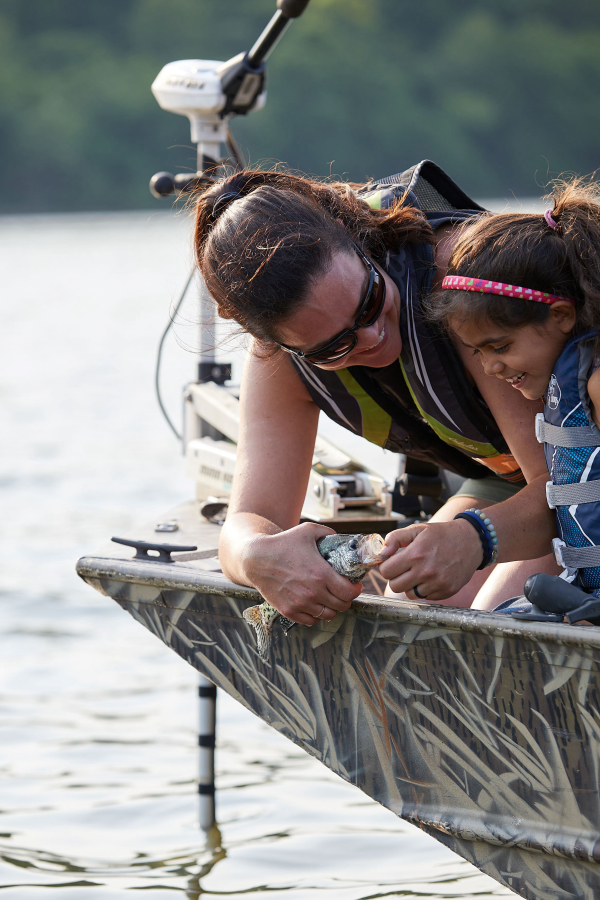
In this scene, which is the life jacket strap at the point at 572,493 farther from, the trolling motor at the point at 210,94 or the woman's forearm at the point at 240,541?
the trolling motor at the point at 210,94

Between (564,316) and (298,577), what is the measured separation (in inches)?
22.5

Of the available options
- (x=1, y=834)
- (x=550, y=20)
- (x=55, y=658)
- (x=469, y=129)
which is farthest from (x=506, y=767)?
(x=550, y=20)

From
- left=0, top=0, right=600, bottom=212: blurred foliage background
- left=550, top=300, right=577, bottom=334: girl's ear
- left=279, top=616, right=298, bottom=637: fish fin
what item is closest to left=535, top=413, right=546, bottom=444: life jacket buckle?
left=550, top=300, right=577, bottom=334: girl's ear

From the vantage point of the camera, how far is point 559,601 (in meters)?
1.50

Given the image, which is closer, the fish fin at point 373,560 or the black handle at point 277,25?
the fish fin at point 373,560

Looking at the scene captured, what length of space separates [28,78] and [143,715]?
127 feet

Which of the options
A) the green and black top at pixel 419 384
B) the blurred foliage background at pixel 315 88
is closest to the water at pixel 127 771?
the green and black top at pixel 419 384

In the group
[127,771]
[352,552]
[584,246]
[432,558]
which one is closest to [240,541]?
[352,552]

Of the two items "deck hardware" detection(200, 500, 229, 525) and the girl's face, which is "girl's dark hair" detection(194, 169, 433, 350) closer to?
the girl's face

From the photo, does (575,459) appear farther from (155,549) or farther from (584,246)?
(155,549)

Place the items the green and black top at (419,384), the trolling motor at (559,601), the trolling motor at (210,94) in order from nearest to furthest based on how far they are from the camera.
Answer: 1. the trolling motor at (559,601)
2. the green and black top at (419,384)
3. the trolling motor at (210,94)

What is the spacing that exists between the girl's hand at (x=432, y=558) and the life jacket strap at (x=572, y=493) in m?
0.13

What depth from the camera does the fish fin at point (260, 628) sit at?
6.05 ft

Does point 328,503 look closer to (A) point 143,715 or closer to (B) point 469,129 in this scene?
(A) point 143,715
